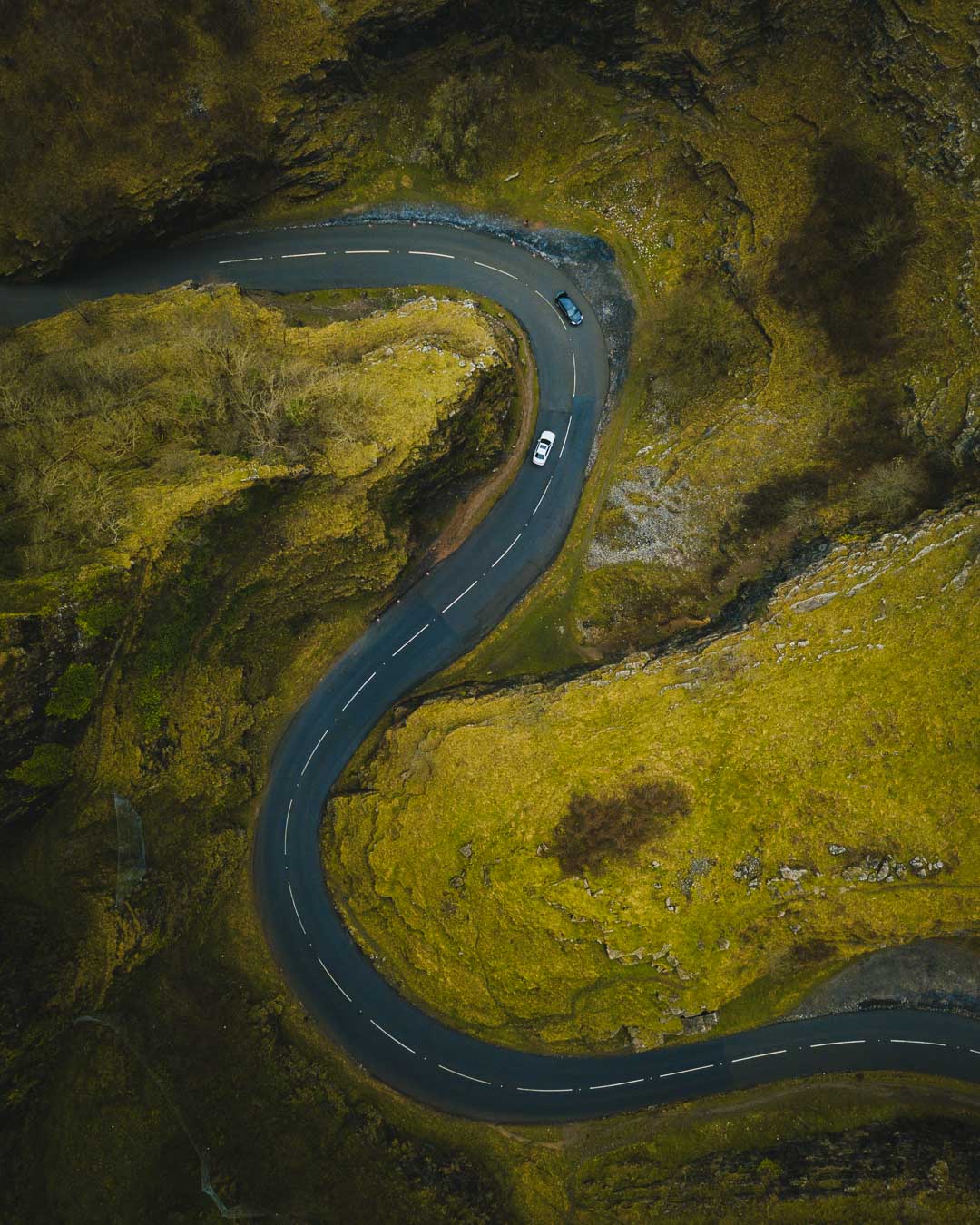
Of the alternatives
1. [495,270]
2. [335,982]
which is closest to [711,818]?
[335,982]

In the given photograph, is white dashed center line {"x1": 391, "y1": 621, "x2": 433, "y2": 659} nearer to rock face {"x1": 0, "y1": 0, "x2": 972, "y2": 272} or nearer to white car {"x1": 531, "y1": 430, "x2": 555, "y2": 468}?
white car {"x1": 531, "y1": 430, "x2": 555, "y2": 468}

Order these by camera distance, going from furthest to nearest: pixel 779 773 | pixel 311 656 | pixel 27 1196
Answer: pixel 311 656
pixel 779 773
pixel 27 1196

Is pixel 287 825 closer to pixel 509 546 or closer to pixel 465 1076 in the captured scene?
pixel 465 1076

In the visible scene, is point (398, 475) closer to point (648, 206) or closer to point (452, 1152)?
point (648, 206)

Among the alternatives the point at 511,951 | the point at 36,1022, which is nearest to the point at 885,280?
the point at 511,951

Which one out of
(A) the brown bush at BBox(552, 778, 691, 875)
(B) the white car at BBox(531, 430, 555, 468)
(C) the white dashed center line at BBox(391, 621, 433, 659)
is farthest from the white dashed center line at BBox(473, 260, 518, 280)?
(A) the brown bush at BBox(552, 778, 691, 875)
